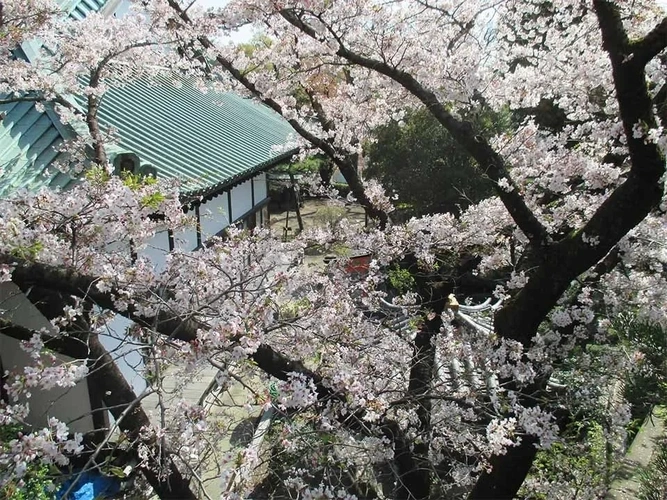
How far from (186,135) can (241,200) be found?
3.23m

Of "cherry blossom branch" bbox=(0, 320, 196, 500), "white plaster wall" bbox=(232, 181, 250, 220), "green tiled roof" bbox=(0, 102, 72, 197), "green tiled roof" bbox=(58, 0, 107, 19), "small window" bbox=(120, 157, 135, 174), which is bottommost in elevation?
"cherry blossom branch" bbox=(0, 320, 196, 500)

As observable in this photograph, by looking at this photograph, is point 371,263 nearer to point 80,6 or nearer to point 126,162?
point 126,162

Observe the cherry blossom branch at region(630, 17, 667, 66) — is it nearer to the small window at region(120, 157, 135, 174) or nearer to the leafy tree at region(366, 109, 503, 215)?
the small window at region(120, 157, 135, 174)

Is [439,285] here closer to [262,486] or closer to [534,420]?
[534,420]

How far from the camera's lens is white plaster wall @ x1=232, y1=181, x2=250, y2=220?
11141 millimetres

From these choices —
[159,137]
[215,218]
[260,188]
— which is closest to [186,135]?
[159,137]

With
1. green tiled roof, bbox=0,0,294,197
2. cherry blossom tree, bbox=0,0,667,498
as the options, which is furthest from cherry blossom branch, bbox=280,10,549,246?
green tiled roof, bbox=0,0,294,197

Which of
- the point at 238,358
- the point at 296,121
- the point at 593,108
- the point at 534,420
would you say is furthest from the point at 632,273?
the point at 238,358

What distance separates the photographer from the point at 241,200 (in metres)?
11.8

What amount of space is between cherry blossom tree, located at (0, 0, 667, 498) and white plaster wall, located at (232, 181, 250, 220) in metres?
4.43

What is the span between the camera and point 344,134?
21.4 ft

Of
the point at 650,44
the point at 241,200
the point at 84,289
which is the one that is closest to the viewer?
the point at 650,44

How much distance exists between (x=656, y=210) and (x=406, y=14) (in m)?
3.22

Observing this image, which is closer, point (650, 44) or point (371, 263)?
point (650, 44)
